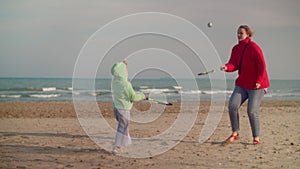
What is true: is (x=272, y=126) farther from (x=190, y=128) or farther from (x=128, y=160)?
(x=128, y=160)

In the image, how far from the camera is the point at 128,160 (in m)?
6.78

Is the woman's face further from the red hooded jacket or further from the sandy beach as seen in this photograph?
the sandy beach

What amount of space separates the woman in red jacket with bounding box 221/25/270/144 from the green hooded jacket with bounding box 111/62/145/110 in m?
1.96

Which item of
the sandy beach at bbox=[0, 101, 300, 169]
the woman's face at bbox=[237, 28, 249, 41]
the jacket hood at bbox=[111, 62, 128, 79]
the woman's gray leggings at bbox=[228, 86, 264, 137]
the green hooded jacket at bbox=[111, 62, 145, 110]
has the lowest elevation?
the sandy beach at bbox=[0, 101, 300, 169]

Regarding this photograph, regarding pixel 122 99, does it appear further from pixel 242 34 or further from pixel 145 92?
pixel 145 92

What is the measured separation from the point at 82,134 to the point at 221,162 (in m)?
4.38

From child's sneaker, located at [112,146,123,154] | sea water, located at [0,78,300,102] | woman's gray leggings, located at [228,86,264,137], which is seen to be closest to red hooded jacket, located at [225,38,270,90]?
woman's gray leggings, located at [228,86,264,137]

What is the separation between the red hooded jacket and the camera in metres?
7.91

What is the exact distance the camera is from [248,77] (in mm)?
8055

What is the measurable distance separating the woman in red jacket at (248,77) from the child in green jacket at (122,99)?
199cm

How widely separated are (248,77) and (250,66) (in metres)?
0.23

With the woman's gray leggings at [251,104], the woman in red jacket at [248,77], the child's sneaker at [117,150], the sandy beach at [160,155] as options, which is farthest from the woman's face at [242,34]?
the child's sneaker at [117,150]

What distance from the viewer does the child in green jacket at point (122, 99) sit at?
7.47 metres

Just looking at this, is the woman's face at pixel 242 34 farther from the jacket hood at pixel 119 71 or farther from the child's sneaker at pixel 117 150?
the child's sneaker at pixel 117 150
